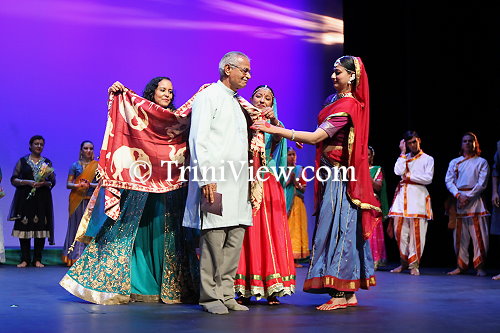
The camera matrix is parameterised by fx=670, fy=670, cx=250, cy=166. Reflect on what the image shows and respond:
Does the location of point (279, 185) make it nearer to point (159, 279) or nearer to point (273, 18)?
point (159, 279)

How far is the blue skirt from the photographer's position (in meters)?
3.77

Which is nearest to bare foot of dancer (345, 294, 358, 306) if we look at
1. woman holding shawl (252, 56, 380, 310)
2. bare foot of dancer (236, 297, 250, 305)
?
woman holding shawl (252, 56, 380, 310)

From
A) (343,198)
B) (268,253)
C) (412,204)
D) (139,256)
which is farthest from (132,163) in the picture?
(412,204)

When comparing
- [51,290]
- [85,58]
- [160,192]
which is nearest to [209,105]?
[160,192]

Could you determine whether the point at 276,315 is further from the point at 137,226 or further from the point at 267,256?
the point at 137,226

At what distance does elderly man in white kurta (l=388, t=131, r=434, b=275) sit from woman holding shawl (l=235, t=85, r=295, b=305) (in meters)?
3.04

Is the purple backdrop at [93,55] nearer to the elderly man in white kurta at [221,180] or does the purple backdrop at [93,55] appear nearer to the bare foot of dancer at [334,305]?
the elderly man in white kurta at [221,180]

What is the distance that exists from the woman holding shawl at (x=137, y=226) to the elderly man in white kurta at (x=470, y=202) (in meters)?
3.55

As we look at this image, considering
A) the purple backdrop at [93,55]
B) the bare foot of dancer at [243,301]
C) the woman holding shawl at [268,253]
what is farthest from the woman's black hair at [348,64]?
the purple backdrop at [93,55]

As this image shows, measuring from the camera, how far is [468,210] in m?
6.72

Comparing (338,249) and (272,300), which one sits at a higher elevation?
(338,249)

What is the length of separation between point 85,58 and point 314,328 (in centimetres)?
546

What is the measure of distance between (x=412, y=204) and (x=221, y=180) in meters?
3.77

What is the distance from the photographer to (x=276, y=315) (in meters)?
3.54
